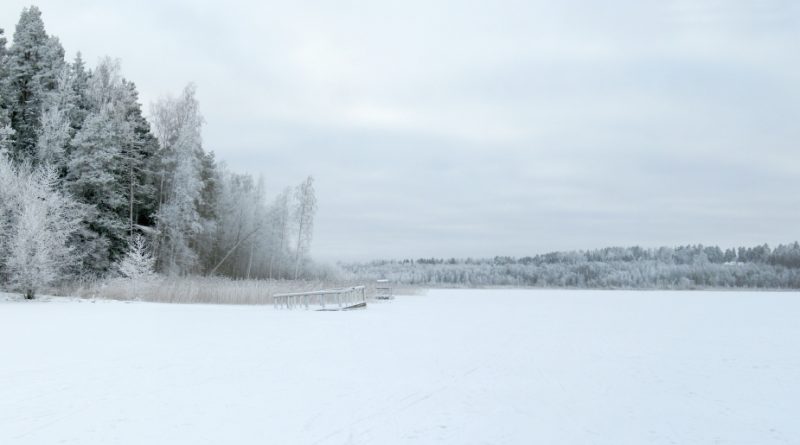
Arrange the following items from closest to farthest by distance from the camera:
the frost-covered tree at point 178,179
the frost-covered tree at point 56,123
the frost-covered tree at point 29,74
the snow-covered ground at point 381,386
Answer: the snow-covered ground at point 381,386 → the frost-covered tree at point 56,123 → the frost-covered tree at point 29,74 → the frost-covered tree at point 178,179

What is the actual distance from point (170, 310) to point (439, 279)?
80.7 metres

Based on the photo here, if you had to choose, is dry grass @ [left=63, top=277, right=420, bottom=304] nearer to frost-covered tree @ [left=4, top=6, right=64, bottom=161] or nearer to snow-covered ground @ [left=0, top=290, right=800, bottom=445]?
snow-covered ground @ [left=0, top=290, right=800, bottom=445]

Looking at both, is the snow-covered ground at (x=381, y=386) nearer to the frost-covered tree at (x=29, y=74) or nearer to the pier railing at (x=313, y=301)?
the pier railing at (x=313, y=301)

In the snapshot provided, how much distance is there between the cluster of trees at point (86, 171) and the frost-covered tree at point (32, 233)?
0.05 metres

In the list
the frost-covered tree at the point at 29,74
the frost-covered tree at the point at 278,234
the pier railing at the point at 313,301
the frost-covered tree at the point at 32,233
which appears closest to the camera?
the frost-covered tree at the point at 32,233

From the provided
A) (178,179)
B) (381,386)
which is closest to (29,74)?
(178,179)

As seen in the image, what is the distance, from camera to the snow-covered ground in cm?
573

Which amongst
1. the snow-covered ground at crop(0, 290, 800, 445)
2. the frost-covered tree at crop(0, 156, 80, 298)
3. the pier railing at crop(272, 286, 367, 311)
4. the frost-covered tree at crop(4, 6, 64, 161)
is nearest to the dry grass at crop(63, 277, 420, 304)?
the pier railing at crop(272, 286, 367, 311)

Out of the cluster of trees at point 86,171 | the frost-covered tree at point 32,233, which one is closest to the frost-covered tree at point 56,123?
the cluster of trees at point 86,171

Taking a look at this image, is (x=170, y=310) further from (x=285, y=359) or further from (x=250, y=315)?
(x=285, y=359)

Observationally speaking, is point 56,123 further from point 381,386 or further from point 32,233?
point 381,386

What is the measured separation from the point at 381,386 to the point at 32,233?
67.3 feet

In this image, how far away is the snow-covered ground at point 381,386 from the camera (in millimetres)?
5734

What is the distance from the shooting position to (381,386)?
8070 millimetres
